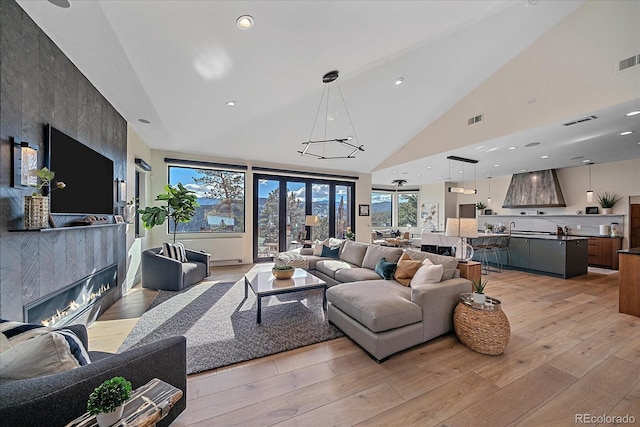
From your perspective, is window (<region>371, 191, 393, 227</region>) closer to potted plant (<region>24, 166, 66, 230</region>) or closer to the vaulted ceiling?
the vaulted ceiling

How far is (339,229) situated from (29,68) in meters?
7.29

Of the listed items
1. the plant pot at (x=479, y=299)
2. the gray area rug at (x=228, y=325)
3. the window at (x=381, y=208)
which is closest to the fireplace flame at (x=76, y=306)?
the gray area rug at (x=228, y=325)

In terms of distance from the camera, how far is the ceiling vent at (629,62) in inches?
129

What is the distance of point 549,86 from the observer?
4070 mm

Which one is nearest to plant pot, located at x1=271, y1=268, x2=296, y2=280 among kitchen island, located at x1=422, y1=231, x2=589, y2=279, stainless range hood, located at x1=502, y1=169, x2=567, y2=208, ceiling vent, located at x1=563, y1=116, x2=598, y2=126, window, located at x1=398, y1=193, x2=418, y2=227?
kitchen island, located at x1=422, y1=231, x2=589, y2=279

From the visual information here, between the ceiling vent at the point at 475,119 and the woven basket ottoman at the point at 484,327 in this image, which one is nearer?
the woven basket ottoman at the point at 484,327

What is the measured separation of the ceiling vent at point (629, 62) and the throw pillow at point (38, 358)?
6383mm

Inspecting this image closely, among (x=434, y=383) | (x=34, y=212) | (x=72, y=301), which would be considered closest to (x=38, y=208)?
(x=34, y=212)

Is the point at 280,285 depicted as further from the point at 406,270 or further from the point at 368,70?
the point at 368,70

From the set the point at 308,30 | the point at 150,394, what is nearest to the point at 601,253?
the point at 308,30

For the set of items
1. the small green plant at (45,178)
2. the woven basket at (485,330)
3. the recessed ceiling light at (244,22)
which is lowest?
A: the woven basket at (485,330)

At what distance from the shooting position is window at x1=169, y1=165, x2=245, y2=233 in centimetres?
625

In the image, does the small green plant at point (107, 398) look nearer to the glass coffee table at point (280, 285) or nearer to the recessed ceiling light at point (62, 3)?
the glass coffee table at point (280, 285)

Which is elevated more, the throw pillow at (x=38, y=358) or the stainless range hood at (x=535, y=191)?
the stainless range hood at (x=535, y=191)
